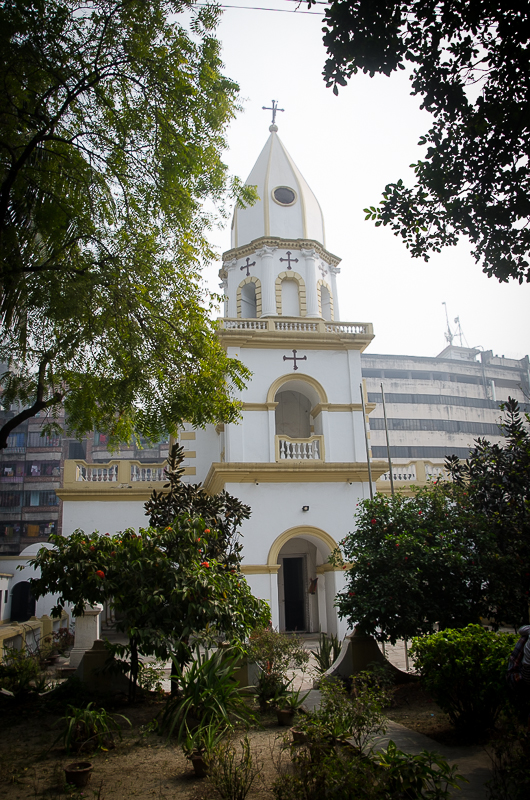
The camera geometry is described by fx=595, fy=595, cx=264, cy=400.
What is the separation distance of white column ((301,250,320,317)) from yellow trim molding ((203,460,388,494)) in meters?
5.31

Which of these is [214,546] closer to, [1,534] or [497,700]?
[497,700]

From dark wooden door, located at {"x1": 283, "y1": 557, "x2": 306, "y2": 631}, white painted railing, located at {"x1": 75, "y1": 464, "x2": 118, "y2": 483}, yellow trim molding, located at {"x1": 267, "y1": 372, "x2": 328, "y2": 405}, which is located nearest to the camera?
yellow trim molding, located at {"x1": 267, "y1": 372, "x2": 328, "y2": 405}

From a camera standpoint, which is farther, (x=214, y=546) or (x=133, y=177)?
(x=214, y=546)

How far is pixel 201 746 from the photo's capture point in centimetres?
554

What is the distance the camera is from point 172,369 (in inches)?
333

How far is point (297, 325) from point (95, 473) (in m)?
7.84

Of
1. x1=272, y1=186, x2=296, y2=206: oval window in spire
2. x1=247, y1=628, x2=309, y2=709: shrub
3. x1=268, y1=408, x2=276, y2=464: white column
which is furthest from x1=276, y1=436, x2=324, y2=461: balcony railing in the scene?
x1=272, y1=186, x2=296, y2=206: oval window in spire

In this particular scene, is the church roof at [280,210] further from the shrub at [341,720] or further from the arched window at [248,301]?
the shrub at [341,720]

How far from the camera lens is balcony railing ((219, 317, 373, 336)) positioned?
1781 cm

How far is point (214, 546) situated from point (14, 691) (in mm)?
3476

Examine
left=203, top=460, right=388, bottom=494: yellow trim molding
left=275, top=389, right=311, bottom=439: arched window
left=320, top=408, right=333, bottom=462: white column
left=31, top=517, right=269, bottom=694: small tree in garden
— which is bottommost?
left=31, top=517, right=269, bottom=694: small tree in garden

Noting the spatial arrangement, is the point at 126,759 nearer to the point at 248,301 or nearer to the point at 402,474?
the point at 402,474

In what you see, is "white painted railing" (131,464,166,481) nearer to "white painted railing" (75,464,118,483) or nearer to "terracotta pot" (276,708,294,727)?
"white painted railing" (75,464,118,483)

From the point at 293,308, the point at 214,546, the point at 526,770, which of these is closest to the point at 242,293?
the point at 293,308
